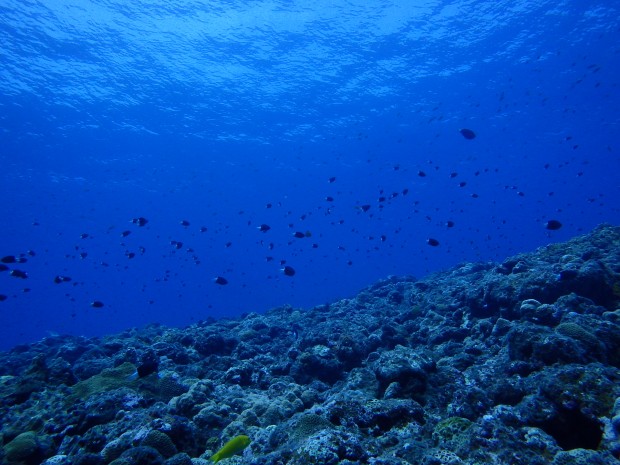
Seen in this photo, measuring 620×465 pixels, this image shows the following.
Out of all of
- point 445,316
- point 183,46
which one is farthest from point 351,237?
point 445,316

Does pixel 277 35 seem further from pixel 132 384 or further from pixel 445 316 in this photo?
pixel 132 384

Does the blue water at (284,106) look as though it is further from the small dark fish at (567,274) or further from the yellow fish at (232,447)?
the yellow fish at (232,447)

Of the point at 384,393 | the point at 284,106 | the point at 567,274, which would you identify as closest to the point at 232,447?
the point at 384,393

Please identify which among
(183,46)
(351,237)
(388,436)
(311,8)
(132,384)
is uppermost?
(351,237)

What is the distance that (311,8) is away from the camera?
32.0 meters

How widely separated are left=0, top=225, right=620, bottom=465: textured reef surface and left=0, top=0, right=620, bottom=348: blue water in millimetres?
9873

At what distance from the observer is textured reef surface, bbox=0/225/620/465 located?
15.8 feet

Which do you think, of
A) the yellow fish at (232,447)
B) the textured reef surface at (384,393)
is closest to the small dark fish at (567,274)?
the textured reef surface at (384,393)

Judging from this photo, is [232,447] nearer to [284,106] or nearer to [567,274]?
[567,274]

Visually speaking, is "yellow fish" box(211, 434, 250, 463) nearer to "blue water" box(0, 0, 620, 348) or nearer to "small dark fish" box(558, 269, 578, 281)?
"small dark fish" box(558, 269, 578, 281)

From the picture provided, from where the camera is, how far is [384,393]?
7.65 meters

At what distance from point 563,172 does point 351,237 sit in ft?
190

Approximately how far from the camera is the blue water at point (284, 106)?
3195 cm

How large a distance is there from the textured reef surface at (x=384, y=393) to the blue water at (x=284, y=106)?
9.87 meters
